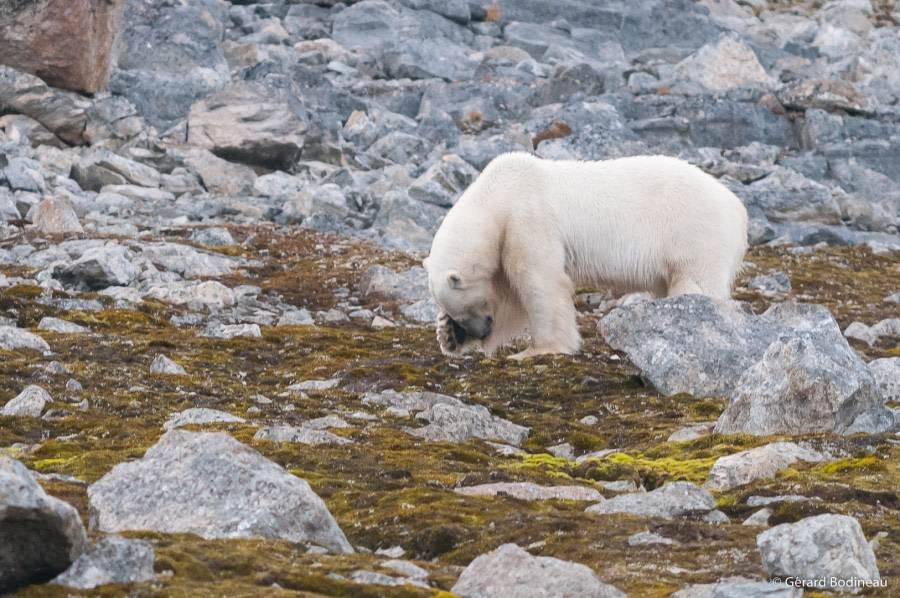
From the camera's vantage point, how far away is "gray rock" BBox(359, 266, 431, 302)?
20391 mm

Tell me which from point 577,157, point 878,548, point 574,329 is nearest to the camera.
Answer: point 878,548

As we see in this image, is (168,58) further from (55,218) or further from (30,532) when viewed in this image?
(30,532)

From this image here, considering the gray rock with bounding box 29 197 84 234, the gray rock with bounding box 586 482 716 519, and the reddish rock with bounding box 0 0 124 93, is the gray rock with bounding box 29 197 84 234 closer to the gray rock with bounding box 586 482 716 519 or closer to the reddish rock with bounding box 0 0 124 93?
the reddish rock with bounding box 0 0 124 93

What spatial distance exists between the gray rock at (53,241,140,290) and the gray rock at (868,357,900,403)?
11175mm

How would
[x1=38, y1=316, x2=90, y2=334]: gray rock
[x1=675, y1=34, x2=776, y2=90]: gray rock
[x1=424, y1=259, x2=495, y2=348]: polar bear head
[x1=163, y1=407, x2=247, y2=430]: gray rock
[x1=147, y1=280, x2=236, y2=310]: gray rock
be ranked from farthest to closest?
[x1=675, y1=34, x2=776, y2=90]: gray rock < [x1=147, y1=280, x2=236, y2=310]: gray rock < [x1=38, y1=316, x2=90, y2=334]: gray rock < [x1=424, y1=259, x2=495, y2=348]: polar bear head < [x1=163, y1=407, x2=247, y2=430]: gray rock

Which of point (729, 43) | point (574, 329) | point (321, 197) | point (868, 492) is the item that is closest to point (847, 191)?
point (729, 43)

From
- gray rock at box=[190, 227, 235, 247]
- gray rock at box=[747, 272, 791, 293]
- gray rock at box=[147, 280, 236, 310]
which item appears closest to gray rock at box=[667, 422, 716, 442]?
gray rock at box=[147, 280, 236, 310]

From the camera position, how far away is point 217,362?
47.2 feet

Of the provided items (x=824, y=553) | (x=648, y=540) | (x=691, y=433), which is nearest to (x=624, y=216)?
(x=691, y=433)

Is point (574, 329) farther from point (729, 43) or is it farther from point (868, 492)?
point (729, 43)

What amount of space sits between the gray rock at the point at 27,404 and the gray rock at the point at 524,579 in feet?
19.9

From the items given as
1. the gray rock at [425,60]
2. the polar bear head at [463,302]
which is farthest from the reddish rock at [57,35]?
the polar bear head at [463,302]

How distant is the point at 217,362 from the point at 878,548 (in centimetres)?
904

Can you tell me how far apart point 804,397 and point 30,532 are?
7.25 meters
